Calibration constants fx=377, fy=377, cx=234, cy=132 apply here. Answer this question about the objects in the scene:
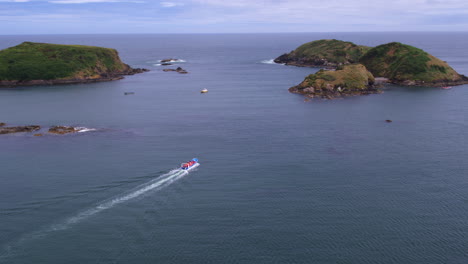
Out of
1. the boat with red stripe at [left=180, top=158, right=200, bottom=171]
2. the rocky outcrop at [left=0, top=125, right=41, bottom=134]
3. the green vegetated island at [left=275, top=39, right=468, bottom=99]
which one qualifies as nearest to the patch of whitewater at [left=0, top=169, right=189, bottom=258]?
the boat with red stripe at [left=180, top=158, right=200, bottom=171]

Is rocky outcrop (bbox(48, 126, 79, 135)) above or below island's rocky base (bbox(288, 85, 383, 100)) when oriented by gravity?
below

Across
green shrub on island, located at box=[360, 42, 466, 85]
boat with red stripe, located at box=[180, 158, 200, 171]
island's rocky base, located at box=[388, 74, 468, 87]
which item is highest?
green shrub on island, located at box=[360, 42, 466, 85]

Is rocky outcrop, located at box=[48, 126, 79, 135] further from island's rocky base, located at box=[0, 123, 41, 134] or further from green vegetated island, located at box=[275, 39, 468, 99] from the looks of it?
green vegetated island, located at box=[275, 39, 468, 99]

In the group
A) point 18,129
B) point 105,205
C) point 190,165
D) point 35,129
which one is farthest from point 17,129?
point 105,205

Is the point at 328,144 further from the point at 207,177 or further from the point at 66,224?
the point at 66,224

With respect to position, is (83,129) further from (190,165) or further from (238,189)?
(238,189)

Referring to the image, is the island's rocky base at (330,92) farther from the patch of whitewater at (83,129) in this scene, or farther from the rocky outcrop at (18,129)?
the rocky outcrop at (18,129)
